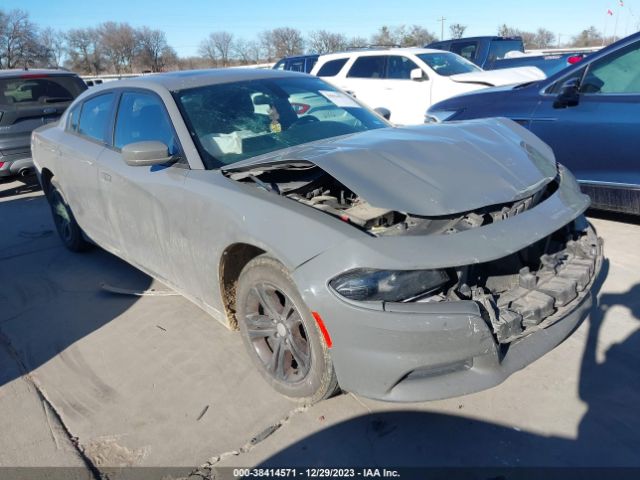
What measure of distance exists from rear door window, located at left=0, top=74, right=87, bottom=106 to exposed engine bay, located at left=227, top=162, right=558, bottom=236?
6.53m

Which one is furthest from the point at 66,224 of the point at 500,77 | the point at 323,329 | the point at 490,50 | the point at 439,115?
the point at 490,50

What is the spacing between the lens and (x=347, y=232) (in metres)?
2.19

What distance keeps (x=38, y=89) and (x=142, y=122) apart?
18.2ft

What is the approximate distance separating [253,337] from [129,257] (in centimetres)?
163

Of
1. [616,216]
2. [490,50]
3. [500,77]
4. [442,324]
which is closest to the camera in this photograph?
[442,324]

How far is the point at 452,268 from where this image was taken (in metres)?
2.26

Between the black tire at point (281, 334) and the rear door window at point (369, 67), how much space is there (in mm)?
8212

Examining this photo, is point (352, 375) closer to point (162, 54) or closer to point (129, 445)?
point (129, 445)

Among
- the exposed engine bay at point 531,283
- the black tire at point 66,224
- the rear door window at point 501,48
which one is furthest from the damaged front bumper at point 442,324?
the rear door window at point 501,48

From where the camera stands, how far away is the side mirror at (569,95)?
4.46m

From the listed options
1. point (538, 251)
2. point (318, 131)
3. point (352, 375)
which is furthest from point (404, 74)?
point (352, 375)

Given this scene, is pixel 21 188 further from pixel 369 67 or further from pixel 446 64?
pixel 446 64

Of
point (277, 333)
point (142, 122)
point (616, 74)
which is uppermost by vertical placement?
point (616, 74)

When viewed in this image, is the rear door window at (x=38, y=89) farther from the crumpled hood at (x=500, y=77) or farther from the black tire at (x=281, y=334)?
the black tire at (x=281, y=334)
